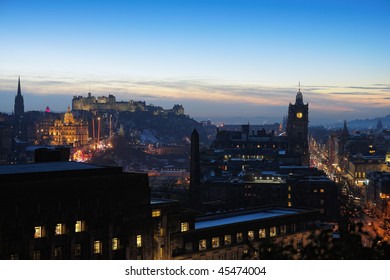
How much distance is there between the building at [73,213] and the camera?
1416 inches

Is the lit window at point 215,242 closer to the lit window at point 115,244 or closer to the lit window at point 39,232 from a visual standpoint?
the lit window at point 115,244

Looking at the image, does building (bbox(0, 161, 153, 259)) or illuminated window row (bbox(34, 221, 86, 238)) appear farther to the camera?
illuminated window row (bbox(34, 221, 86, 238))

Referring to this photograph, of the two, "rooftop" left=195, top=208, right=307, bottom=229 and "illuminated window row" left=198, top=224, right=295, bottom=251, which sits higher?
"rooftop" left=195, top=208, right=307, bottom=229

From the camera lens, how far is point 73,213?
38688 mm

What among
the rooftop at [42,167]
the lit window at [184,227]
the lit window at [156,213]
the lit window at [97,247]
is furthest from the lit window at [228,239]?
the rooftop at [42,167]

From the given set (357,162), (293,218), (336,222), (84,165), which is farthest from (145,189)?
(357,162)

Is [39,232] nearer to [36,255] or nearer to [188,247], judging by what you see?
[36,255]

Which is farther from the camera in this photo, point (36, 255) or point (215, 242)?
point (215, 242)

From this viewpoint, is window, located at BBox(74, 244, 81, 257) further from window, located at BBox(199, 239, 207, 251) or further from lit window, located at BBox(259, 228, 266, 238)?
lit window, located at BBox(259, 228, 266, 238)

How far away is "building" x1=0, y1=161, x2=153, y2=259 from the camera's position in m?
36.0

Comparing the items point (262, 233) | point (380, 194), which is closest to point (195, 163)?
point (380, 194)

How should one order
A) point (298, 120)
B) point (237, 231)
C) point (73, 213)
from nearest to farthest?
point (73, 213) < point (237, 231) < point (298, 120)

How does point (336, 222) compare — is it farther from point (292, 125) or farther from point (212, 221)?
point (292, 125)

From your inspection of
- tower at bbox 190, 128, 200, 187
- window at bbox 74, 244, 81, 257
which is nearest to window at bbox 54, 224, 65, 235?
window at bbox 74, 244, 81, 257
